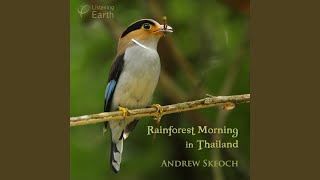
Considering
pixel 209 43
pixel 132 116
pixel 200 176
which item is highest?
pixel 209 43

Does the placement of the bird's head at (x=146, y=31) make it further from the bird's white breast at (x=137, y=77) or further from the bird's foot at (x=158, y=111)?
the bird's foot at (x=158, y=111)

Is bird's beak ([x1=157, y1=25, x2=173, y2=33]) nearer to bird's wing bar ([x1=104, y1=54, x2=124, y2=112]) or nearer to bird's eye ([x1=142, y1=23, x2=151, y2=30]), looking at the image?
bird's eye ([x1=142, y1=23, x2=151, y2=30])

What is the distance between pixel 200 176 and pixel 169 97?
838 mm

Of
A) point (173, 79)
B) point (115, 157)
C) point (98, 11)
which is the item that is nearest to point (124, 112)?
point (115, 157)

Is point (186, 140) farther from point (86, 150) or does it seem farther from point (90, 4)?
point (90, 4)

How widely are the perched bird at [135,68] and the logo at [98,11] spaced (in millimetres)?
252

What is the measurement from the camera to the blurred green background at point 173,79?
27.1 ft

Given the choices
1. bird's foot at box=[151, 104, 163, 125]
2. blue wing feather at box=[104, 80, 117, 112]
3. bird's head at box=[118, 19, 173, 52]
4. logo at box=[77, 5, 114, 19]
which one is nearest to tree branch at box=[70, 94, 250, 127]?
bird's foot at box=[151, 104, 163, 125]

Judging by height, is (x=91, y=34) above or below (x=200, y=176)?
above

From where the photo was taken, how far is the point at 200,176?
8.29 meters

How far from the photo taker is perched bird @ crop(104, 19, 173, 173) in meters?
8.16

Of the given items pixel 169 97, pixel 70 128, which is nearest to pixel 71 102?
pixel 70 128

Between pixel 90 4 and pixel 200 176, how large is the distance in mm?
2020

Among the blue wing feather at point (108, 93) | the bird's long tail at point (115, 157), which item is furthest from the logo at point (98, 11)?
the bird's long tail at point (115, 157)
